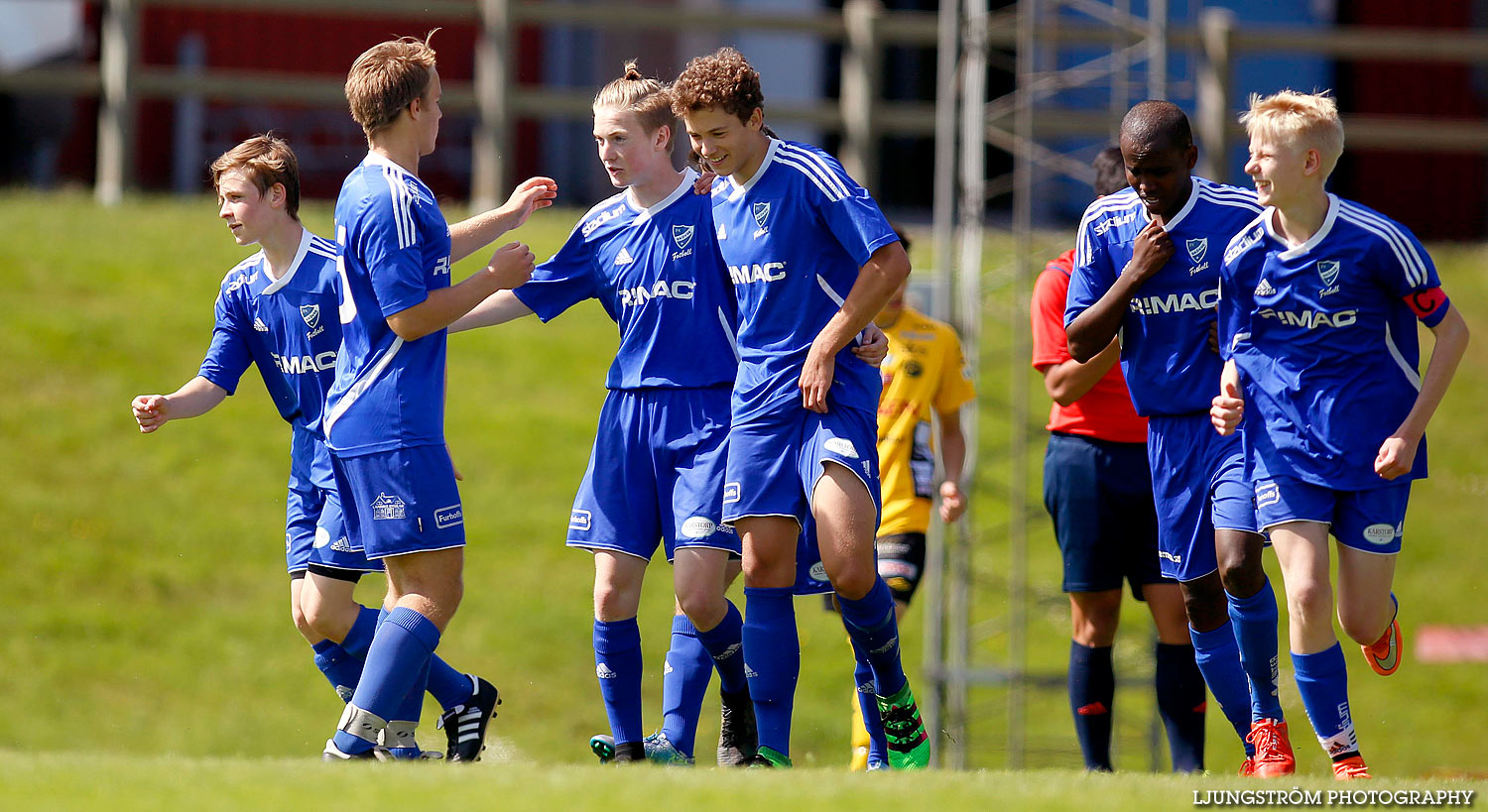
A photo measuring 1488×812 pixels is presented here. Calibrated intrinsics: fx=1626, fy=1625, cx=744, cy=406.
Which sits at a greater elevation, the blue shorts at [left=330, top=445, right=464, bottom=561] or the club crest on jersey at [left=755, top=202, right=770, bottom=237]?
the club crest on jersey at [left=755, top=202, right=770, bottom=237]

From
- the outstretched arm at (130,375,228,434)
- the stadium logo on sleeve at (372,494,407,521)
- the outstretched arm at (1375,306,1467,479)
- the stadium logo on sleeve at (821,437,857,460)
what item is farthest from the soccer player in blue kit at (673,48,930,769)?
the outstretched arm at (130,375,228,434)

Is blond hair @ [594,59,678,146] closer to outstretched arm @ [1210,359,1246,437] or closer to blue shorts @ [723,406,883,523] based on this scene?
blue shorts @ [723,406,883,523]

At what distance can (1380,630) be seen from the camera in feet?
16.6

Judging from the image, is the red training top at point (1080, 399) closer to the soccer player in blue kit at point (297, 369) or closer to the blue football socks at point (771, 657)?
the blue football socks at point (771, 657)

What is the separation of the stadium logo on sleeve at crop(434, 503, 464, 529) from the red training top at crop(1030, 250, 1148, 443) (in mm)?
2330

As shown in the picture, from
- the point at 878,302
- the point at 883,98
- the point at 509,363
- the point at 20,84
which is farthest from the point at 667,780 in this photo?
the point at 883,98

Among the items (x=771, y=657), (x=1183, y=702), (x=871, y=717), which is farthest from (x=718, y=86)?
(x=1183, y=702)

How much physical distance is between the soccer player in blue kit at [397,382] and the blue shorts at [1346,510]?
2440 mm

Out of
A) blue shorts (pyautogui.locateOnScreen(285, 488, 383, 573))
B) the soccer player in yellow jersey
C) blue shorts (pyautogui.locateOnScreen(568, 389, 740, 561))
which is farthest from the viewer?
the soccer player in yellow jersey

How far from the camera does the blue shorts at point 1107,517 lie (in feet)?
20.0

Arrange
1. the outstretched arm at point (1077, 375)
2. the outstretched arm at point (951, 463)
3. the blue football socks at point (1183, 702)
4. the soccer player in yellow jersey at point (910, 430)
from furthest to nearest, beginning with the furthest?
the soccer player in yellow jersey at point (910, 430) < the outstretched arm at point (951, 463) < the blue football socks at point (1183, 702) < the outstretched arm at point (1077, 375)

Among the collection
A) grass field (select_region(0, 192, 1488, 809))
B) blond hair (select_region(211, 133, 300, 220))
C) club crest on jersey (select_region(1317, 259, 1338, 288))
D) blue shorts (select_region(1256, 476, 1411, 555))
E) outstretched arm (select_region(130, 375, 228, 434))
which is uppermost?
blond hair (select_region(211, 133, 300, 220))

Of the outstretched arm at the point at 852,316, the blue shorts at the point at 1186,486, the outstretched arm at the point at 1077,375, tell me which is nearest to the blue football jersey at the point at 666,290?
the outstretched arm at the point at 852,316

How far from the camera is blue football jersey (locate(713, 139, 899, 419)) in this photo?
5.16 meters
